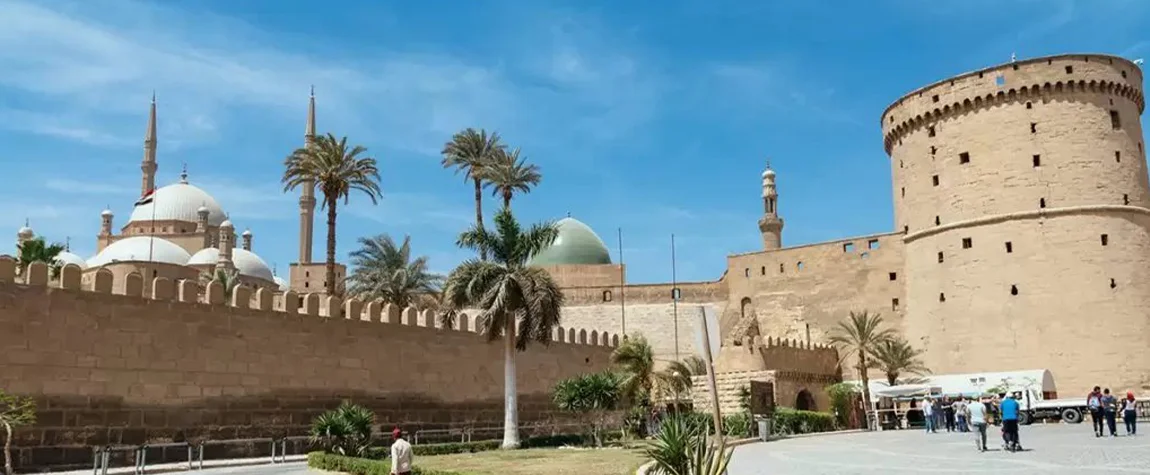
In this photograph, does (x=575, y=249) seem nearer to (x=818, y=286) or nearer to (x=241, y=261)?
(x=818, y=286)

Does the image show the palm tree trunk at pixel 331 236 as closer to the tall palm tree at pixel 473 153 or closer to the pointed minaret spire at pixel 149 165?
the tall palm tree at pixel 473 153

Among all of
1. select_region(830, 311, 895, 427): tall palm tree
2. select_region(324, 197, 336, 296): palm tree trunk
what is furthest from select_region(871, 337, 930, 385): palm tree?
select_region(324, 197, 336, 296): palm tree trunk

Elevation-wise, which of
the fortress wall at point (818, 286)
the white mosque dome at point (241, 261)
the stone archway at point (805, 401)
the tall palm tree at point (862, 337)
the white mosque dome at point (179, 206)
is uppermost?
the white mosque dome at point (179, 206)

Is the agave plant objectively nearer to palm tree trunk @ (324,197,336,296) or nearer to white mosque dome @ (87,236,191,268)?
palm tree trunk @ (324,197,336,296)

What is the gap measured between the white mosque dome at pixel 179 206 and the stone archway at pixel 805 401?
39209 mm

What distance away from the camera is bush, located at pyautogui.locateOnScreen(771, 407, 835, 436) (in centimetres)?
2675

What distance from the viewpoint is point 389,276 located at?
34.6 metres

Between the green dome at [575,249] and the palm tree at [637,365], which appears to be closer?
the palm tree at [637,365]

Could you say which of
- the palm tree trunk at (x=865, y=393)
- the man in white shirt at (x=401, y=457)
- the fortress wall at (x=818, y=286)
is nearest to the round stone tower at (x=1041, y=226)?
the fortress wall at (x=818, y=286)

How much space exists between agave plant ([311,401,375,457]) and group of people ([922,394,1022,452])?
10814 millimetres

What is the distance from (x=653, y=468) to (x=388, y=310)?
15834mm

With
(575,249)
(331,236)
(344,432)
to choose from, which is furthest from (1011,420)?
(575,249)

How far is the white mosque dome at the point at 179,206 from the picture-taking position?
2285 inches

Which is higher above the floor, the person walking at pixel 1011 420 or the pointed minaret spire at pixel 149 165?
the pointed minaret spire at pixel 149 165
